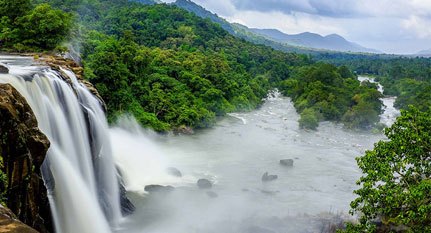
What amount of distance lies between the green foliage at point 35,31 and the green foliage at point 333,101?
93.3ft

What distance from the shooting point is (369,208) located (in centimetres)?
1202

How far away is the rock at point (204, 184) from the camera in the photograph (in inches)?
899

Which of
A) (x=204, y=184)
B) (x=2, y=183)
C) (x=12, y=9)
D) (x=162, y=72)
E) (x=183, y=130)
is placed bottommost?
(x=183, y=130)

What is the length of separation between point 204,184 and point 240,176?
3694 mm

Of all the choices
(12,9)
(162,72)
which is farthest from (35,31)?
(162,72)

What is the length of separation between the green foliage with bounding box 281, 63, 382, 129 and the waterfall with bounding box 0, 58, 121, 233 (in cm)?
3027

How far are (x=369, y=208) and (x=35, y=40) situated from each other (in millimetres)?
19029

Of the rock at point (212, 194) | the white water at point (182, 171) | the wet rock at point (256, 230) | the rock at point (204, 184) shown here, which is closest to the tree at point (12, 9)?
the white water at point (182, 171)

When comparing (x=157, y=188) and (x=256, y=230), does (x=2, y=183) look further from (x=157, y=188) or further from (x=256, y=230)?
(x=157, y=188)

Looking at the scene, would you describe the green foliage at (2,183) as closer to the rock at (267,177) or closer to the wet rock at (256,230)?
the wet rock at (256,230)

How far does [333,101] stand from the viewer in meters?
51.8

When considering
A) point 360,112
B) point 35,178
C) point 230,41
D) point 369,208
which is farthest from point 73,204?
point 230,41

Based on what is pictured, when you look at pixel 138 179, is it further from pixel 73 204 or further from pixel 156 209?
pixel 73 204

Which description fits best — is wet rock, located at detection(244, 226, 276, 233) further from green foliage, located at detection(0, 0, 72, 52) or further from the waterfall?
green foliage, located at detection(0, 0, 72, 52)
